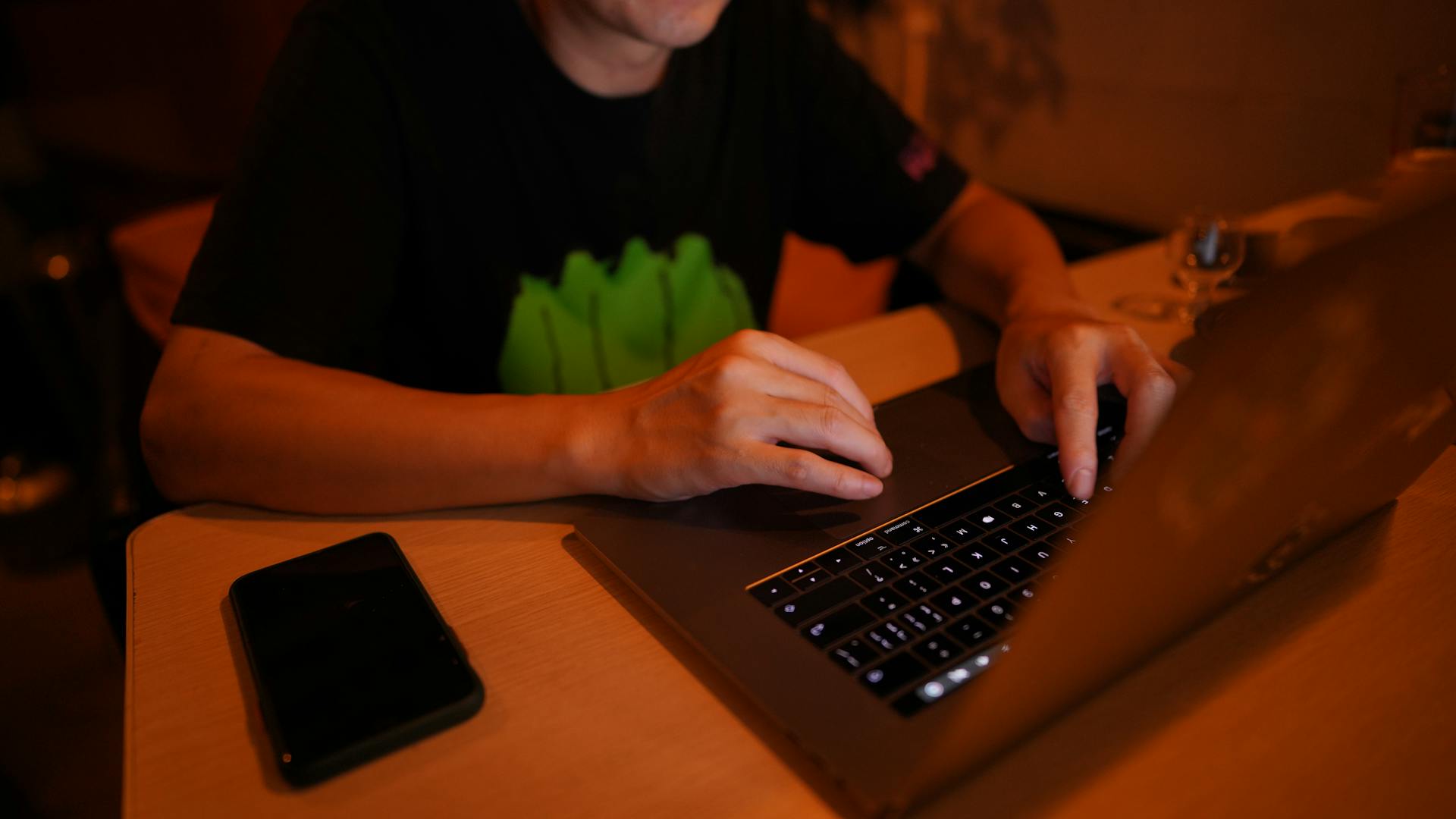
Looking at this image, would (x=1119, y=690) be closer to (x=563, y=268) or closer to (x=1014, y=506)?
(x=1014, y=506)

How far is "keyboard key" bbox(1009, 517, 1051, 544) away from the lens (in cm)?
56

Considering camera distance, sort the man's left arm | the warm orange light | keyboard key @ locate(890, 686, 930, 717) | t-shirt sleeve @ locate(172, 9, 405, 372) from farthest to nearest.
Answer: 1. the warm orange light
2. t-shirt sleeve @ locate(172, 9, 405, 372)
3. the man's left arm
4. keyboard key @ locate(890, 686, 930, 717)

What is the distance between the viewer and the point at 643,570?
1.82ft

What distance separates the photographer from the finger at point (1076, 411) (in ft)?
1.97

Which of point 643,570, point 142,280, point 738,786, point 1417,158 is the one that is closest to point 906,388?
point 643,570

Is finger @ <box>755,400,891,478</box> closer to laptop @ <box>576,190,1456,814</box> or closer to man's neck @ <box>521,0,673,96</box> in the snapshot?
laptop @ <box>576,190,1456,814</box>

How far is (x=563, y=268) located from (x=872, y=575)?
641mm

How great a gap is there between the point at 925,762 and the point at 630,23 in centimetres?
75

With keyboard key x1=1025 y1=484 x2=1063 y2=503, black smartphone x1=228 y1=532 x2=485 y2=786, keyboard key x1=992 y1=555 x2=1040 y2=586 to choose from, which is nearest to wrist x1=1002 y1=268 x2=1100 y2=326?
keyboard key x1=1025 y1=484 x2=1063 y2=503

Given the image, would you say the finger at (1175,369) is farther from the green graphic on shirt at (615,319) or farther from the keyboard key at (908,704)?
the green graphic on shirt at (615,319)

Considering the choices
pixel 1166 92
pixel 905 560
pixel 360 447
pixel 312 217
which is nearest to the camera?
pixel 905 560

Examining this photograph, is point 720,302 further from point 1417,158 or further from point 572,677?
point 1417,158

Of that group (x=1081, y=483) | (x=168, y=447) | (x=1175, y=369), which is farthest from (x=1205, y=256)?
(x=168, y=447)

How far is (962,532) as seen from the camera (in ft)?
1.85
